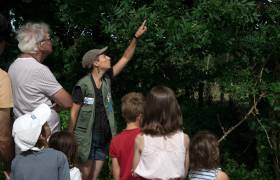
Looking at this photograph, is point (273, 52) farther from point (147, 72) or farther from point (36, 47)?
point (36, 47)

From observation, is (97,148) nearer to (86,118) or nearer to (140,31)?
(86,118)

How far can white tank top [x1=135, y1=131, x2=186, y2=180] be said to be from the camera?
12.2 ft

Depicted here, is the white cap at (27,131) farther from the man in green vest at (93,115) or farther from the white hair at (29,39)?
the man in green vest at (93,115)

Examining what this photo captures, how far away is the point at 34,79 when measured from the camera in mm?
4105

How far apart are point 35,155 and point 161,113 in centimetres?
88

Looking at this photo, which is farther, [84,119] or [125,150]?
[84,119]

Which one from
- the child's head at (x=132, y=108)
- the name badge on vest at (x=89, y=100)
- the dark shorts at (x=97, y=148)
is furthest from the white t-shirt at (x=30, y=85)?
the dark shorts at (x=97, y=148)

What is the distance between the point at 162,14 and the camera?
5.53 m

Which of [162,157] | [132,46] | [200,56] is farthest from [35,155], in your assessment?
[200,56]

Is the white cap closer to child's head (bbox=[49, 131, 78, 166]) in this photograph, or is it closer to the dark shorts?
child's head (bbox=[49, 131, 78, 166])

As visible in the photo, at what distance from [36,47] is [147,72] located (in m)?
2.86

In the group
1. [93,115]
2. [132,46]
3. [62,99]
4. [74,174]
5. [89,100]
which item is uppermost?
[132,46]

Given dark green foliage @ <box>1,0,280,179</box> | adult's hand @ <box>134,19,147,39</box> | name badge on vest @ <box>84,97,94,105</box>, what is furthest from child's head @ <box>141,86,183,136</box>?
dark green foliage @ <box>1,0,280,179</box>

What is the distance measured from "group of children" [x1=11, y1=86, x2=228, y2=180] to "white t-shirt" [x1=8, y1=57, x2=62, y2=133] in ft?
1.07
